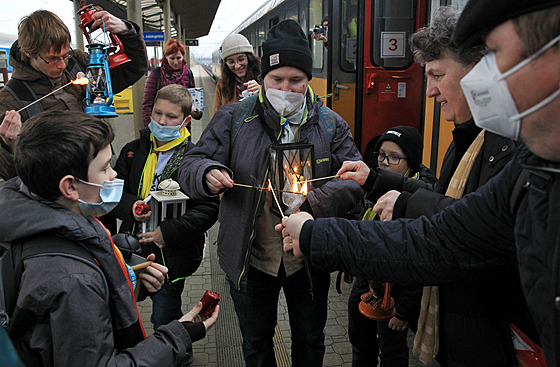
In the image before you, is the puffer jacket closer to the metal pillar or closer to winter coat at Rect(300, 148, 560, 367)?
winter coat at Rect(300, 148, 560, 367)

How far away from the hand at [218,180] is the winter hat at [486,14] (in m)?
1.29

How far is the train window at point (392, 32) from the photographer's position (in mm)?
5824

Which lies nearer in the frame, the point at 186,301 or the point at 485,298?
the point at 485,298

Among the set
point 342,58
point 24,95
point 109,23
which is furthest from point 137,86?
point 24,95

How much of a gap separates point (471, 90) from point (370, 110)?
5.09m

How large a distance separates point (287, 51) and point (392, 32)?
160 inches

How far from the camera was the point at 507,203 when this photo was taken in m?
1.33

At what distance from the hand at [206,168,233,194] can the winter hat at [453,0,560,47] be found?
1.29 m

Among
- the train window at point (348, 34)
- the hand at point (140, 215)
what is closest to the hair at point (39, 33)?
the hand at point (140, 215)

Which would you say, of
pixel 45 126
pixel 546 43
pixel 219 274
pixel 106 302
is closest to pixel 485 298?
pixel 546 43

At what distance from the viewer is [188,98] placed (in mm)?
3367

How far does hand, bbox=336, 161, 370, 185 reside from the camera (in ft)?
7.77

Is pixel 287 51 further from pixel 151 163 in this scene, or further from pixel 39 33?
pixel 39 33

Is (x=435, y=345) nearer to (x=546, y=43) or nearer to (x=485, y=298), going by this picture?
(x=485, y=298)
